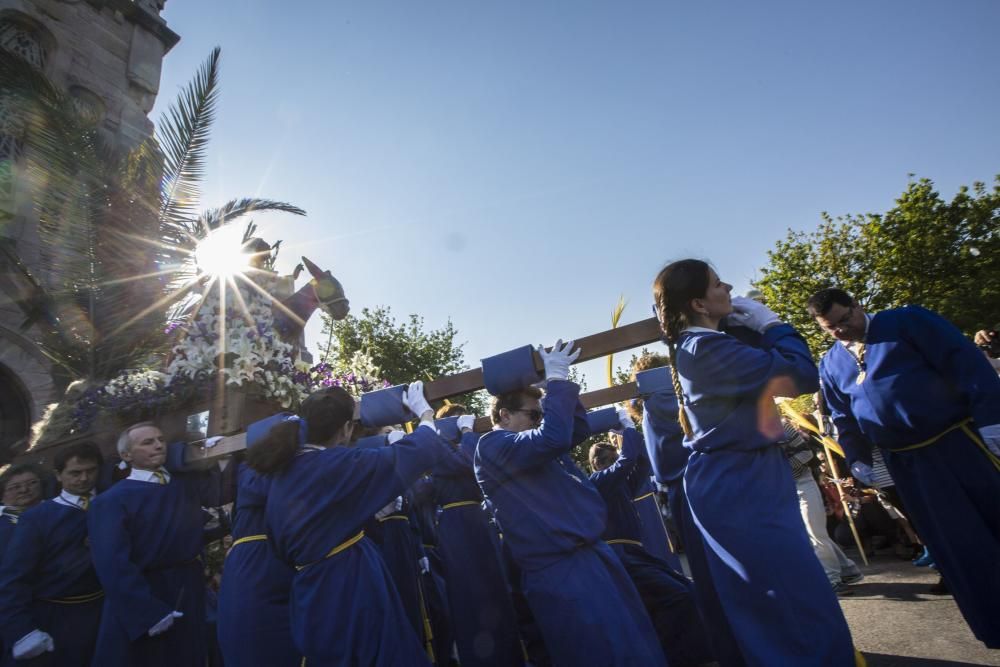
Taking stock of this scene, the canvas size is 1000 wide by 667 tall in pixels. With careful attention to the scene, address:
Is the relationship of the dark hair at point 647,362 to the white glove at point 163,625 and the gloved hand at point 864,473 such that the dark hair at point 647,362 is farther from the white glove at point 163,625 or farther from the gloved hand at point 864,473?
the white glove at point 163,625

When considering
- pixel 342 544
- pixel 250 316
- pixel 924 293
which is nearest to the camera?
pixel 342 544

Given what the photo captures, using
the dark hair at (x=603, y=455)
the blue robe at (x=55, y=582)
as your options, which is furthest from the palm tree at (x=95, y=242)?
the dark hair at (x=603, y=455)

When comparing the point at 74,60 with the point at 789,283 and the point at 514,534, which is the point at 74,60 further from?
the point at 789,283

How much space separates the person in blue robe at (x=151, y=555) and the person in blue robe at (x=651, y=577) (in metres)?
3.27

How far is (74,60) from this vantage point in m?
12.0

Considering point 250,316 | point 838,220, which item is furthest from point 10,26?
point 838,220

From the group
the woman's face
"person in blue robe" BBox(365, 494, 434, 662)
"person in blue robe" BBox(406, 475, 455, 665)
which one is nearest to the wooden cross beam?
the woman's face

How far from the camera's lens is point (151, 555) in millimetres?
4121

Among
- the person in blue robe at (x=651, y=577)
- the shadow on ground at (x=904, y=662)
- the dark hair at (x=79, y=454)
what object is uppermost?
the dark hair at (x=79, y=454)

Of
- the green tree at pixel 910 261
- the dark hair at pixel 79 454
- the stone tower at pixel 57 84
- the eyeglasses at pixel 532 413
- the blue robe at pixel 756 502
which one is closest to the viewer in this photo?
the blue robe at pixel 756 502

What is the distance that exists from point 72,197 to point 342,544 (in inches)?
240

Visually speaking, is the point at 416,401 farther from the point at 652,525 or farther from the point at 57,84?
the point at 57,84

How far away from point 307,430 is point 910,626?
15.3 feet

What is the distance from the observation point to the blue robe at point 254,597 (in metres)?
3.61
